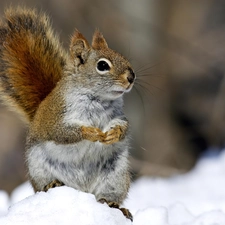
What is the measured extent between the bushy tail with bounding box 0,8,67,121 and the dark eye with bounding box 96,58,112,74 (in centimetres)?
40

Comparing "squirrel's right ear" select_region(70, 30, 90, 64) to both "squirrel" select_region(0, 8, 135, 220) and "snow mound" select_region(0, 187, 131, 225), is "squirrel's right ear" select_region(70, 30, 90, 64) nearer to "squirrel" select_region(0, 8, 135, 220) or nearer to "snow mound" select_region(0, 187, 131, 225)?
"squirrel" select_region(0, 8, 135, 220)

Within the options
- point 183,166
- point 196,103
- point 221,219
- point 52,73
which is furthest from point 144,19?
point 221,219

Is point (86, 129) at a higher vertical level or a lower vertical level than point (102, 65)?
lower

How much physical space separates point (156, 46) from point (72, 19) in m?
0.80

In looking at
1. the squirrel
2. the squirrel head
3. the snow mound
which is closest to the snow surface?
the snow mound

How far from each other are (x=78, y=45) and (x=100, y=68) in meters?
0.17

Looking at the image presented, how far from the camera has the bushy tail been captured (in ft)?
11.5

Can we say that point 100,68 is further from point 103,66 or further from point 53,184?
point 53,184

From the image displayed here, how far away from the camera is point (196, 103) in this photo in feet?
22.0

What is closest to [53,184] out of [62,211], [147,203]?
[62,211]

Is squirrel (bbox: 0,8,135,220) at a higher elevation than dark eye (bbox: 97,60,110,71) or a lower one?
lower

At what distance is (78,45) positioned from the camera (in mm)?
3271

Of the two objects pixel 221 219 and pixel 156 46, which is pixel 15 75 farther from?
pixel 156 46

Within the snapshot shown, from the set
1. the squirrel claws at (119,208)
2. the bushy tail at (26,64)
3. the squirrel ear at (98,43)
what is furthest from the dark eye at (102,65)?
the squirrel claws at (119,208)
